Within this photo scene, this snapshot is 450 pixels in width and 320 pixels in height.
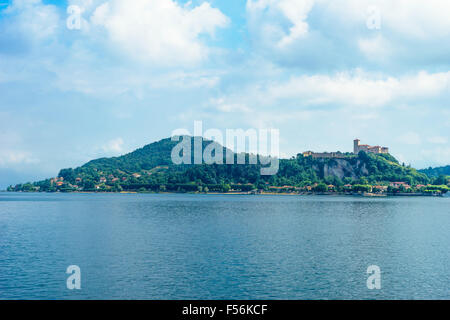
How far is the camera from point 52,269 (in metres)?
35.7

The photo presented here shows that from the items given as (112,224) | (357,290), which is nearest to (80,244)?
(112,224)

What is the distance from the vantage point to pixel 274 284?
31.3 m

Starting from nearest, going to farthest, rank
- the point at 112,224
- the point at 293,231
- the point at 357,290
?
the point at 357,290 < the point at 293,231 < the point at 112,224

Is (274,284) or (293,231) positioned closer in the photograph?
(274,284)
